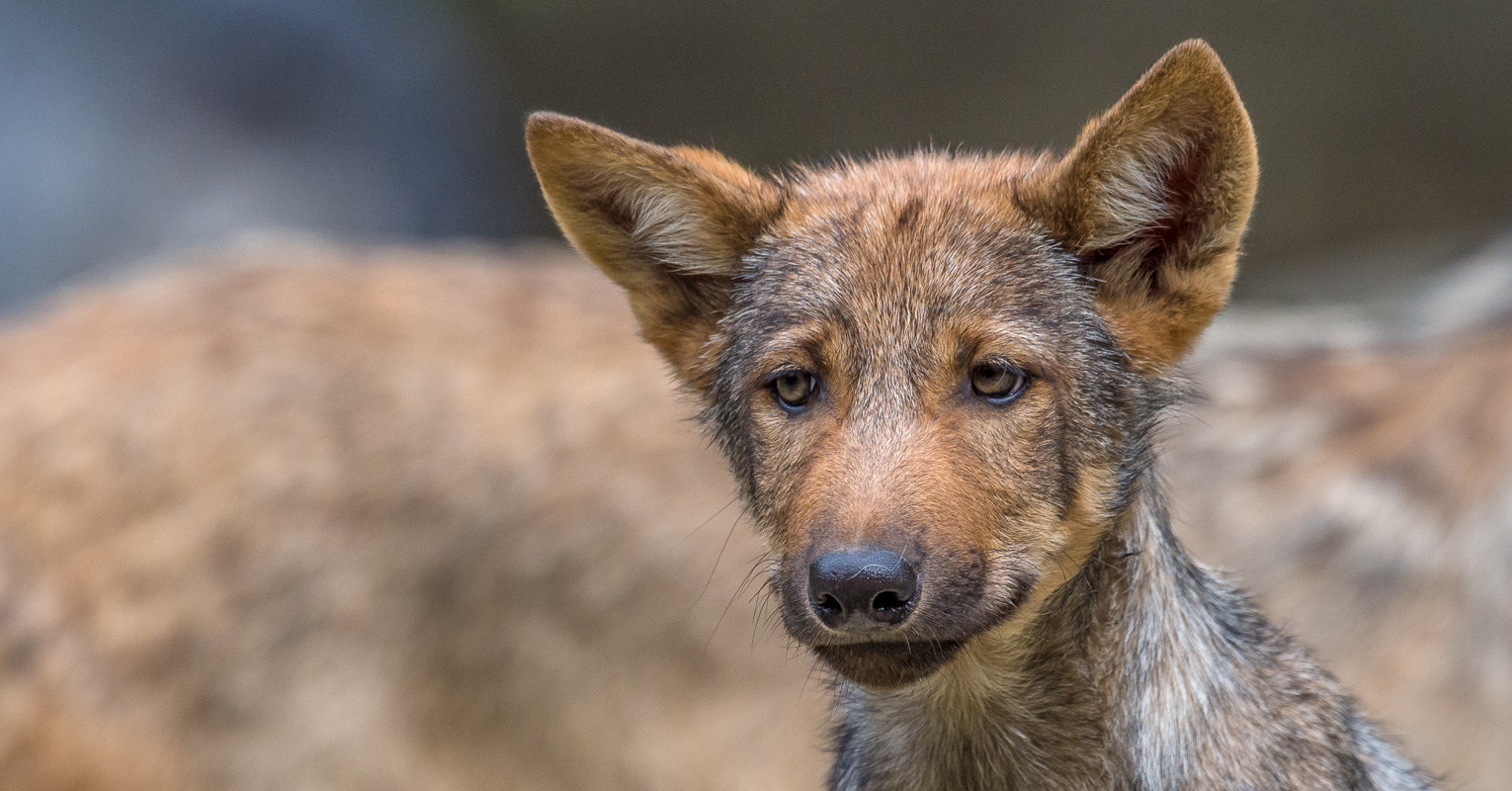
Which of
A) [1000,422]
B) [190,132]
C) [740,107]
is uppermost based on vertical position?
[740,107]

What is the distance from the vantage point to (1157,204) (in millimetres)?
3252

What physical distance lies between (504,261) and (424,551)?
1.48m

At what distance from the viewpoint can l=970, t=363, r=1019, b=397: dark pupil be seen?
3.12m

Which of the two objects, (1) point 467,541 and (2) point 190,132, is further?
(2) point 190,132

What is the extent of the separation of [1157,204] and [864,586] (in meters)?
1.15

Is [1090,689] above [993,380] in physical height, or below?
below

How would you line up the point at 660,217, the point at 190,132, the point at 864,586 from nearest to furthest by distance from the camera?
the point at 864,586 < the point at 660,217 < the point at 190,132

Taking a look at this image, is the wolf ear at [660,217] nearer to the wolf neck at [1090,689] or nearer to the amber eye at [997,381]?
the amber eye at [997,381]

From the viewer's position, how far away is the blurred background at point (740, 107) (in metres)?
11.4

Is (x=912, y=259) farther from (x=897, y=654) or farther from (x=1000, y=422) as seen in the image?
(x=897, y=654)

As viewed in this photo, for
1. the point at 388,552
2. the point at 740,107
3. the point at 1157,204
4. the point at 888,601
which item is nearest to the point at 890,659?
the point at 888,601

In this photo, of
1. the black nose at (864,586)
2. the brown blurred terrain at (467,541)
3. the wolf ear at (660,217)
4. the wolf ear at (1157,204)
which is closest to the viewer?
the black nose at (864,586)

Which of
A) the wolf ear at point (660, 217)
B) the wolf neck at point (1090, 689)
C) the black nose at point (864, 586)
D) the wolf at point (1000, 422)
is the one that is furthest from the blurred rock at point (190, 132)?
the black nose at point (864, 586)

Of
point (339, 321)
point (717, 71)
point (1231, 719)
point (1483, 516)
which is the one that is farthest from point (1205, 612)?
point (717, 71)
